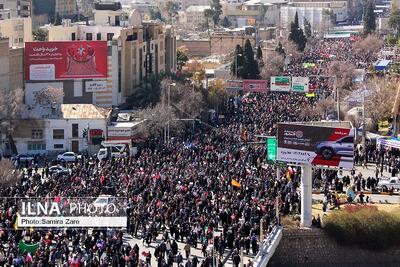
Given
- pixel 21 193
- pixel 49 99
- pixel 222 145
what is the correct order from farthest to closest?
pixel 49 99 → pixel 222 145 → pixel 21 193

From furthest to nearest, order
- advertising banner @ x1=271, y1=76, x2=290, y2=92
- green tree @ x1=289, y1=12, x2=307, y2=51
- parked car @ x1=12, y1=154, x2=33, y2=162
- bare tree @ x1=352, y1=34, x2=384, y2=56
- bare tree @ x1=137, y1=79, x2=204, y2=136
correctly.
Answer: bare tree @ x1=352, y1=34, x2=384, y2=56 < green tree @ x1=289, y1=12, x2=307, y2=51 < advertising banner @ x1=271, y1=76, x2=290, y2=92 < bare tree @ x1=137, y1=79, x2=204, y2=136 < parked car @ x1=12, y1=154, x2=33, y2=162

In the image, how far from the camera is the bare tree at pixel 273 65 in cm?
7843

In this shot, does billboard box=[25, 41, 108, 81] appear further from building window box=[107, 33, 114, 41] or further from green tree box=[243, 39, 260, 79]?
green tree box=[243, 39, 260, 79]

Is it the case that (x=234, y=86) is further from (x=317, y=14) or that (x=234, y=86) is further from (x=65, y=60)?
(x=317, y=14)

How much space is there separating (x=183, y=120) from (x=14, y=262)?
26866 mm

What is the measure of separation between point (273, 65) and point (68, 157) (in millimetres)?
37308

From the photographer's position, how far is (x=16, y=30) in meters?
68.0

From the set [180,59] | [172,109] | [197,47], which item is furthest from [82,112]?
[197,47]

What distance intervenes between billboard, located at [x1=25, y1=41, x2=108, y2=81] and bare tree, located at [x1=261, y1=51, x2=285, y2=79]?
21657 millimetres

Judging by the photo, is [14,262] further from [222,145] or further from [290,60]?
[290,60]

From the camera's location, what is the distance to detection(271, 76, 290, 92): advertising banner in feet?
209

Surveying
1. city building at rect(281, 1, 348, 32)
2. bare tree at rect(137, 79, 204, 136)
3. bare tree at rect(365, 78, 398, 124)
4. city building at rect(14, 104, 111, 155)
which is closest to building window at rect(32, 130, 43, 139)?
city building at rect(14, 104, 111, 155)

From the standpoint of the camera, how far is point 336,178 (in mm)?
37969

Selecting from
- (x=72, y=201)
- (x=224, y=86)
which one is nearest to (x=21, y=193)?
(x=72, y=201)
